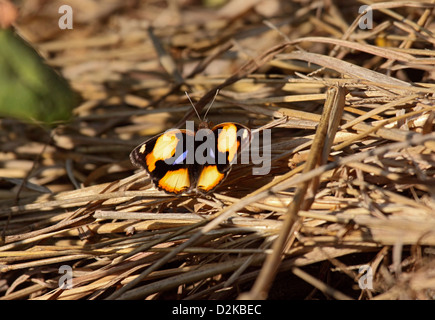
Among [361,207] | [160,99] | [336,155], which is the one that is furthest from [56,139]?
[361,207]

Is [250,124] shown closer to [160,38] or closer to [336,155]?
[336,155]

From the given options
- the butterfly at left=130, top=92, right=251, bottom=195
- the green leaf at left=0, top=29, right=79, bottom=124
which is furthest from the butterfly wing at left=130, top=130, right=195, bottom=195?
the green leaf at left=0, top=29, right=79, bottom=124

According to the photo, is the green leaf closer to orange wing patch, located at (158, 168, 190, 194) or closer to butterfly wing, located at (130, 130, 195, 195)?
butterfly wing, located at (130, 130, 195, 195)

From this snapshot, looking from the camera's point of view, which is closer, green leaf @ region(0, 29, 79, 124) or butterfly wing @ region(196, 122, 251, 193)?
butterfly wing @ region(196, 122, 251, 193)

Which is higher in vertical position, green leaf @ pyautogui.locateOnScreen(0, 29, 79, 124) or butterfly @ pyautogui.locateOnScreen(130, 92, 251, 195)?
green leaf @ pyautogui.locateOnScreen(0, 29, 79, 124)

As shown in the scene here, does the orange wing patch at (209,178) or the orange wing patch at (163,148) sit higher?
the orange wing patch at (163,148)

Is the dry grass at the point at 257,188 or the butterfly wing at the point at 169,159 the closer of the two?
the dry grass at the point at 257,188

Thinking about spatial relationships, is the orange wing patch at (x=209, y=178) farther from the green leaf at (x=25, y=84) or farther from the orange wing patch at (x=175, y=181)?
the green leaf at (x=25, y=84)

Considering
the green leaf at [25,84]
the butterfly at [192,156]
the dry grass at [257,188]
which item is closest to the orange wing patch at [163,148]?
the butterfly at [192,156]
